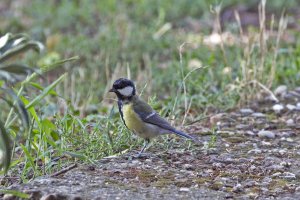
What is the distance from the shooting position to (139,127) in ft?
15.9

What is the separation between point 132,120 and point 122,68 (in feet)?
8.78

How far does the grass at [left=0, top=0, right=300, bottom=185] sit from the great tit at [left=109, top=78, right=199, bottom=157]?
0.37ft

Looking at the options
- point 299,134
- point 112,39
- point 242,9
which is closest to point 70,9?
point 112,39

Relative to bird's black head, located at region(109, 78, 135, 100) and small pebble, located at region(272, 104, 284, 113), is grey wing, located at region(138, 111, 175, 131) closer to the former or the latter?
bird's black head, located at region(109, 78, 135, 100)

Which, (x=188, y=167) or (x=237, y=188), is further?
(x=188, y=167)

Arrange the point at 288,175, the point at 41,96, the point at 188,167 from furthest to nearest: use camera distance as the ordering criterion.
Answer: the point at 188,167 < the point at 288,175 < the point at 41,96

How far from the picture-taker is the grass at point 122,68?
4.73 meters

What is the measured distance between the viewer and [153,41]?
8555 mm

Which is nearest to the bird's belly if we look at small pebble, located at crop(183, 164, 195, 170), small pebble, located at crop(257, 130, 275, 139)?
small pebble, located at crop(183, 164, 195, 170)

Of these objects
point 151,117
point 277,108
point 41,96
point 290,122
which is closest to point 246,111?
point 277,108

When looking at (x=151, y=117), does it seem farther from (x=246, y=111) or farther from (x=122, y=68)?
(x=122, y=68)

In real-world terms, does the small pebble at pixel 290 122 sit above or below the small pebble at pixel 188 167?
below

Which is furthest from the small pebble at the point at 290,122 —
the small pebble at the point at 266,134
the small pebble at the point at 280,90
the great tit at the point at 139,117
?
the great tit at the point at 139,117

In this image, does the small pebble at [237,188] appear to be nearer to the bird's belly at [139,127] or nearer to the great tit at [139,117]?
the great tit at [139,117]
